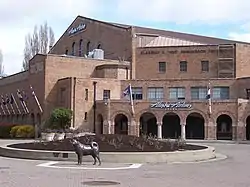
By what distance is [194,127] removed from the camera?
6166cm

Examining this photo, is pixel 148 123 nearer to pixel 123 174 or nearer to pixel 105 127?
pixel 105 127

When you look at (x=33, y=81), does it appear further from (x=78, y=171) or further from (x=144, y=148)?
(x=78, y=171)

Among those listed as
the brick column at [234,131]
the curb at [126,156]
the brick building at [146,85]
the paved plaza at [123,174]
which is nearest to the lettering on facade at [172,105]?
the brick building at [146,85]

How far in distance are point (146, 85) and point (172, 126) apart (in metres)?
5.68

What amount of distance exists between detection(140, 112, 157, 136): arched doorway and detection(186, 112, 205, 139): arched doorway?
3.83 meters

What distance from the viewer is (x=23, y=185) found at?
14.7 meters

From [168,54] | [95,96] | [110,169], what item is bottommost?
[110,169]

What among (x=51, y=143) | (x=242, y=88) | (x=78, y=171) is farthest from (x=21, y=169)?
(x=242, y=88)

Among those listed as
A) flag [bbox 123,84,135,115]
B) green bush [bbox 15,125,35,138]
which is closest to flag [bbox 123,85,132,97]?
flag [bbox 123,84,135,115]

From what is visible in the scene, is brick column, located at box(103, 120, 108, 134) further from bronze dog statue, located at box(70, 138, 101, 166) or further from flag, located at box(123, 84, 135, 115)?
bronze dog statue, located at box(70, 138, 101, 166)

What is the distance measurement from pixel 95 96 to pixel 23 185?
46.9m

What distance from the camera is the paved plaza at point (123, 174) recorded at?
15.6 meters

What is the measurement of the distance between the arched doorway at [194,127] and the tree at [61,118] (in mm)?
13504

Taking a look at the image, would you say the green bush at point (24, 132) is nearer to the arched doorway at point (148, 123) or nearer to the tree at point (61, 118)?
the tree at point (61, 118)
